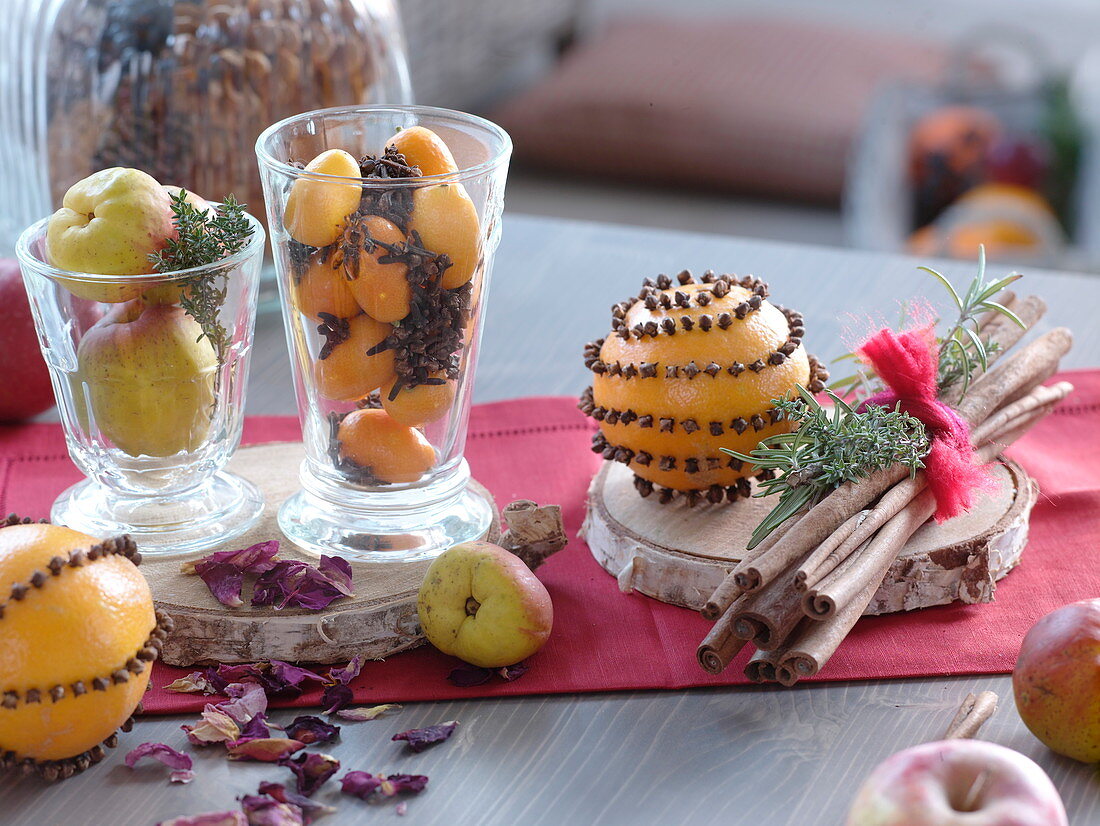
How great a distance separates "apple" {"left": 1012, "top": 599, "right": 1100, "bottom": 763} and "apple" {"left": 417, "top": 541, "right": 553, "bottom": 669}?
11.4 inches

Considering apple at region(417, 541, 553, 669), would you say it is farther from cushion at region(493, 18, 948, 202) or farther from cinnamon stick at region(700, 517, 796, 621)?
cushion at region(493, 18, 948, 202)

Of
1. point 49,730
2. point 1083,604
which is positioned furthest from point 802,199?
point 49,730

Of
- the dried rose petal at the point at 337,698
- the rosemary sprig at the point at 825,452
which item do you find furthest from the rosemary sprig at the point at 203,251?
the rosemary sprig at the point at 825,452

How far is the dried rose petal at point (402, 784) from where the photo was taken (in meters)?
0.70

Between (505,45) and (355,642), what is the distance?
2469 millimetres

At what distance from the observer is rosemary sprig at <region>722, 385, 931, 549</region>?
0.85m

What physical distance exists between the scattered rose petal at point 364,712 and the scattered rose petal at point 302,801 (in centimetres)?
7

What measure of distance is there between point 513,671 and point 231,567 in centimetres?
20

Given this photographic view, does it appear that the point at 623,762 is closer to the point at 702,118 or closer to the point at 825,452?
the point at 825,452

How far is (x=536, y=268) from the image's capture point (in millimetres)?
1493

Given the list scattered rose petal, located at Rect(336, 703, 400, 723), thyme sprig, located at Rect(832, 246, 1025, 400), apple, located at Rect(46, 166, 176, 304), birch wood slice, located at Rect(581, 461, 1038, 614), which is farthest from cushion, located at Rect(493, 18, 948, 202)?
scattered rose petal, located at Rect(336, 703, 400, 723)

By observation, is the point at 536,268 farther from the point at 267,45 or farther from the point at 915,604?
the point at 915,604

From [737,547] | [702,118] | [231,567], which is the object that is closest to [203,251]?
[231,567]

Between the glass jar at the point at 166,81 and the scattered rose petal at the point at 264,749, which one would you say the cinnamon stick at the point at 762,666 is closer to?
the scattered rose petal at the point at 264,749
